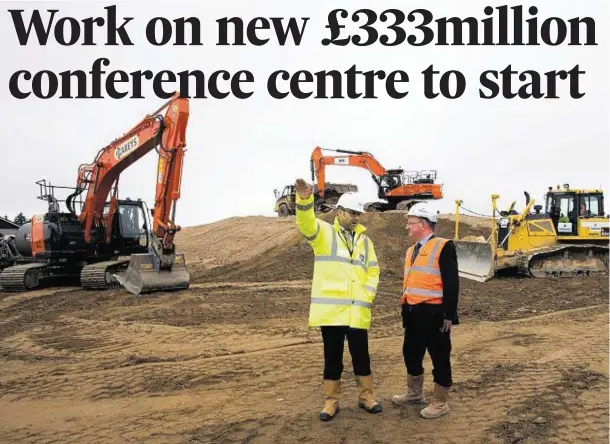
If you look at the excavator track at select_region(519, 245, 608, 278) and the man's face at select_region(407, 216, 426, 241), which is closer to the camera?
the man's face at select_region(407, 216, 426, 241)

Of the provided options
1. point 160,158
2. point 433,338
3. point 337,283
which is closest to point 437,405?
point 433,338

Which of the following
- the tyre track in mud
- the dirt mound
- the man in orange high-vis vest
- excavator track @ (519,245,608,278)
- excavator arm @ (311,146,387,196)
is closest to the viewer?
Answer: the tyre track in mud

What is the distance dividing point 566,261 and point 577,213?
1.52 meters

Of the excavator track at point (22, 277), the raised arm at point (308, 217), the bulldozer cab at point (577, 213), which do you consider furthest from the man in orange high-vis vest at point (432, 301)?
the excavator track at point (22, 277)

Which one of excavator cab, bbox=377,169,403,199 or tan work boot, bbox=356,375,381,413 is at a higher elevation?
excavator cab, bbox=377,169,403,199

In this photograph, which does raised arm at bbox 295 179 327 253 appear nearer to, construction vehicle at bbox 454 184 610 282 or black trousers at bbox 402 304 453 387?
black trousers at bbox 402 304 453 387

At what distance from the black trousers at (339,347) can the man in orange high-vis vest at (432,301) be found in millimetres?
462

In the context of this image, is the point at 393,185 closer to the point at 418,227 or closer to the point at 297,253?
the point at 297,253

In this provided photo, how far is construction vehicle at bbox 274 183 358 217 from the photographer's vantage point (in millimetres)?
25142

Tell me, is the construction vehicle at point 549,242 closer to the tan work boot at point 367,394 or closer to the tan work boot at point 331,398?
the tan work boot at point 367,394

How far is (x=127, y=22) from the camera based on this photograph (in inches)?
320

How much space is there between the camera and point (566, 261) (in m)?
15.1

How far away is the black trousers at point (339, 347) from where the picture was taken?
4.52 meters

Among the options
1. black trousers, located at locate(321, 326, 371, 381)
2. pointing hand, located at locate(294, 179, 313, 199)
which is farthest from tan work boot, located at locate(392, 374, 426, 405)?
pointing hand, located at locate(294, 179, 313, 199)
